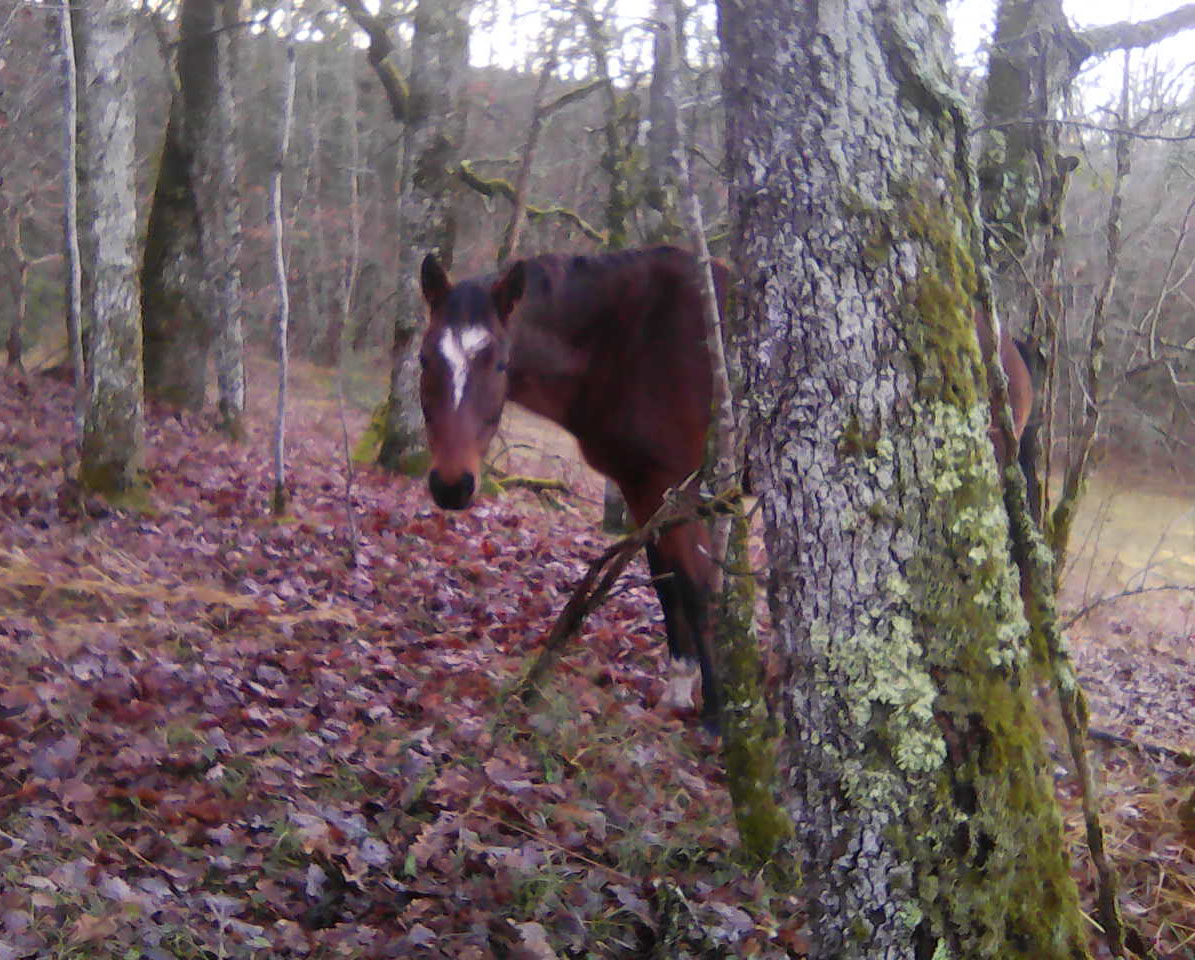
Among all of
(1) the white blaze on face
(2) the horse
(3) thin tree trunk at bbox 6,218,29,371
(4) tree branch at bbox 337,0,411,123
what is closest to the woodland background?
(2) the horse

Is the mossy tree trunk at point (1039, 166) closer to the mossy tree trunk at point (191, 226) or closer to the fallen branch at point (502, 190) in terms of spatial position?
the fallen branch at point (502, 190)

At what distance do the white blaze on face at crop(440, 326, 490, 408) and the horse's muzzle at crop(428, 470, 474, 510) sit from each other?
38 centimetres

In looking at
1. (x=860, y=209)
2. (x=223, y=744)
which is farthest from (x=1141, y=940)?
(x=223, y=744)

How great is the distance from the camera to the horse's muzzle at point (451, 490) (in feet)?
15.8

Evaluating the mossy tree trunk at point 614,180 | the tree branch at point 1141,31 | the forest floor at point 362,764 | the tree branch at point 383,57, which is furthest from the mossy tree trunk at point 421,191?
the tree branch at point 1141,31

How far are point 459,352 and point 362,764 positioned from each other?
6.59 ft

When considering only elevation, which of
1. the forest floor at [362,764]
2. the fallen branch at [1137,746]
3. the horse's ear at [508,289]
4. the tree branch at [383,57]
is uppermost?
the tree branch at [383,57]

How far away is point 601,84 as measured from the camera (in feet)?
32.3

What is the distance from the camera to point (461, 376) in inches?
189

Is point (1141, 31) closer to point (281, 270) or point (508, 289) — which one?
point (508, 289)

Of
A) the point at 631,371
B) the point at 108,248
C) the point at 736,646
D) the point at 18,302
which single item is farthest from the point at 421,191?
the point at 18,302

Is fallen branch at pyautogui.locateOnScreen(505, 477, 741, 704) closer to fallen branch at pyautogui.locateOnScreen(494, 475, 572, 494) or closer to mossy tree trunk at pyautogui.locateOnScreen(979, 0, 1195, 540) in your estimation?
mossy tree trunk at pyautogui.locateOnScreen(979, 0, 1195, 540)

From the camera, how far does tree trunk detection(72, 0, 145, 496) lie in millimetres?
7504

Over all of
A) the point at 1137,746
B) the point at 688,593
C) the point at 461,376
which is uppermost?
the point at 461,376
